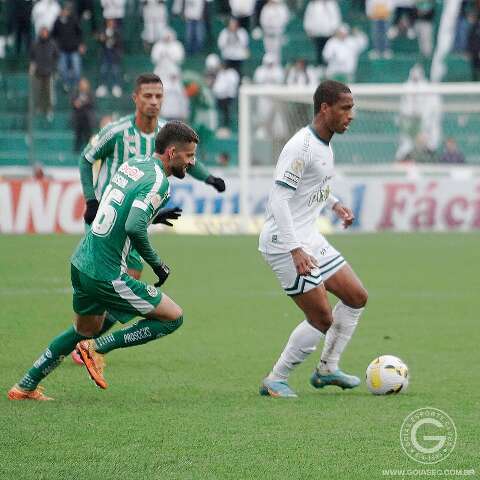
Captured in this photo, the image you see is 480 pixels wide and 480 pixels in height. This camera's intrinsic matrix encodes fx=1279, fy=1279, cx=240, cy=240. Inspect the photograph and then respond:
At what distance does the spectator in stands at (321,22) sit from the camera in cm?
3170

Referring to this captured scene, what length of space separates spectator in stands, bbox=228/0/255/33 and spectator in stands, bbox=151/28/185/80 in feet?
7.38

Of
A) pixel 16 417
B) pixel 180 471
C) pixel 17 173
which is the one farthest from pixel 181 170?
pixel 17 173

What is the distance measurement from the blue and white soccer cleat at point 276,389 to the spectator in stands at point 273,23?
23.7 meters

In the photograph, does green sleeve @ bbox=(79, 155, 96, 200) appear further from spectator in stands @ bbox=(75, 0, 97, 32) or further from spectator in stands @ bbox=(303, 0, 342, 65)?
spectator in stands @ bbox=(75, 0, 97, 32)

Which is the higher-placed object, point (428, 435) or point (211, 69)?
point (211, 69)

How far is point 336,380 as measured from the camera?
30.2 ft

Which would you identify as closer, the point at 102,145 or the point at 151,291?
the point at 151,291

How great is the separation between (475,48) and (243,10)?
609 centimetres

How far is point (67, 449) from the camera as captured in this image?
7016 millimetres

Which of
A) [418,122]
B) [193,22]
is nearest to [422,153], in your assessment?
[418,122]

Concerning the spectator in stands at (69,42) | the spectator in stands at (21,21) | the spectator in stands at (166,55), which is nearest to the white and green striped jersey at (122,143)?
the spectator in stands at (166,55)

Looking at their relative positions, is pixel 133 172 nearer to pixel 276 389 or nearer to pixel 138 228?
pixel 138 228

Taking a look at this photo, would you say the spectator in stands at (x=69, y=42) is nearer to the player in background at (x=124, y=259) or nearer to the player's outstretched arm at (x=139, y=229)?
the player in background at (x=124, y=259)

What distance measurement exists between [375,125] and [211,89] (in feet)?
16.5
